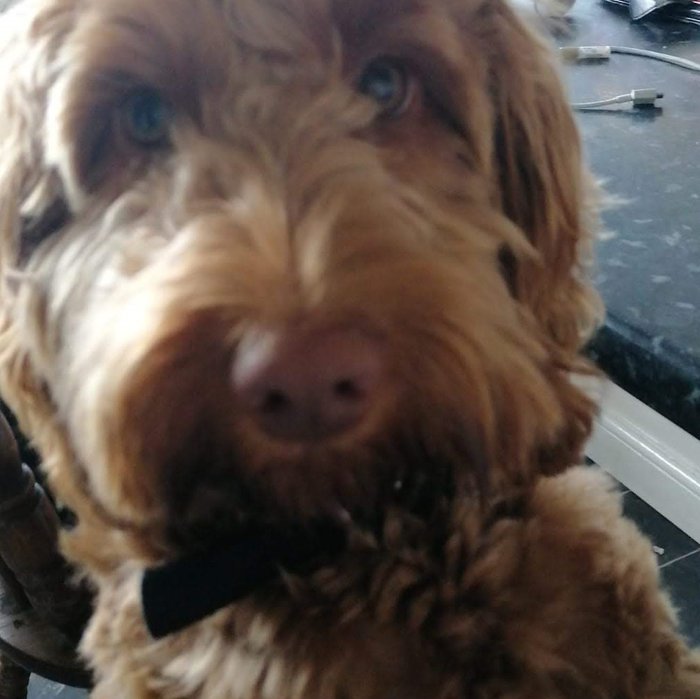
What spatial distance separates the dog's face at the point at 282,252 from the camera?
30.0 inches

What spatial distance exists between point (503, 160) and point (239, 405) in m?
0.50

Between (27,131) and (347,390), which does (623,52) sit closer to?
(27,131)

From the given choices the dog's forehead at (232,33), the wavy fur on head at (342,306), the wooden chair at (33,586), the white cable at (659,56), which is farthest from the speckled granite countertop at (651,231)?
the wooden chair at (33,586)

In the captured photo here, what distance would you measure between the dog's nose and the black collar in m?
0.26

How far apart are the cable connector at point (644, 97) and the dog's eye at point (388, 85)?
1.14m

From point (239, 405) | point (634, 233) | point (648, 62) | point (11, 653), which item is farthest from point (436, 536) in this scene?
point (648, 62)

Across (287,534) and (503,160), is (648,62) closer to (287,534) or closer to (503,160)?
(503,160)

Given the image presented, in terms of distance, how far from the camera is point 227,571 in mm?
983

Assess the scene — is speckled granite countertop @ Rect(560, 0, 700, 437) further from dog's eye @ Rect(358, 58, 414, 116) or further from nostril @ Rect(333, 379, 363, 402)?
nostril @ Rect(333, 379, 363, 402)

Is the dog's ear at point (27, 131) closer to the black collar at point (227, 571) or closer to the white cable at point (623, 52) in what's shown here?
the black collar at point (227, 571)

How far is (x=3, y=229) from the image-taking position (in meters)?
1.04

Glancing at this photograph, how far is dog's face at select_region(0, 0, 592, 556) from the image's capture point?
76cm

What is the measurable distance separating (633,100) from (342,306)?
147 cm

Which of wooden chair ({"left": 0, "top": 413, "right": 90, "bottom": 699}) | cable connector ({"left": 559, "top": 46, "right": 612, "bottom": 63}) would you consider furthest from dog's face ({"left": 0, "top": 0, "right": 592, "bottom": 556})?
cable connector ({"left": 559, "top": 46, "right": 612, "bottom": 63})
